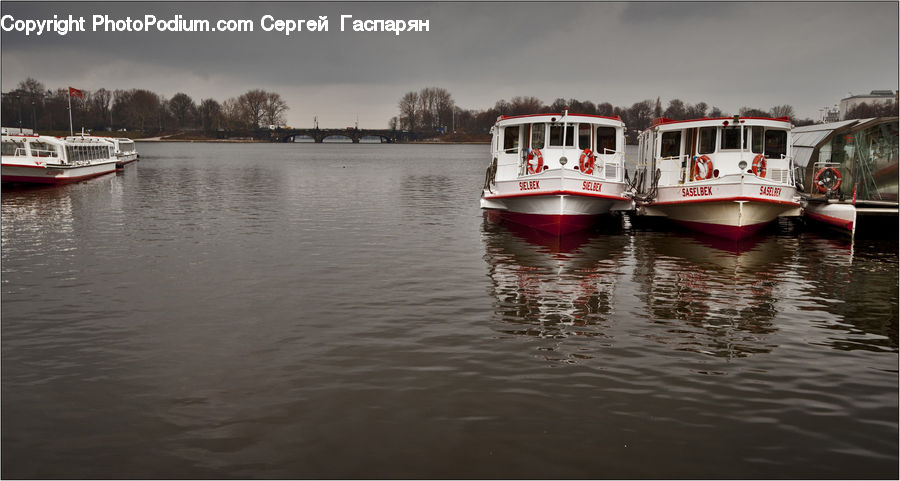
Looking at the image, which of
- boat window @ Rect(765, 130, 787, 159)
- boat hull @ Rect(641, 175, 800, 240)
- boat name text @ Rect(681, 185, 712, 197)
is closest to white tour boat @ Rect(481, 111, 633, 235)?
boat name text @ Rect(681, 185, 712, 197)

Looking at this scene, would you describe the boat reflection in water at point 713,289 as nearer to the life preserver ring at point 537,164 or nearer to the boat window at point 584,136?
the boat window at point 584,136

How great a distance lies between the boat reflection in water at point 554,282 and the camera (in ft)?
46.8

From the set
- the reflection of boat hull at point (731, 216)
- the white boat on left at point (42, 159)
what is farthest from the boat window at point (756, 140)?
A: the white boat on left at point (42, 159)

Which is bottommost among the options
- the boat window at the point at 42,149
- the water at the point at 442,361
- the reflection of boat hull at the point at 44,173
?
the water at the point at 442,361

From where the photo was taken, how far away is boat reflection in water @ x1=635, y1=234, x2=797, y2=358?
45.0 feet

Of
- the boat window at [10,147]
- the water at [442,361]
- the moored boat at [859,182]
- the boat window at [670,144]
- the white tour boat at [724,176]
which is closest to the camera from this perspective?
the water at [442,361]

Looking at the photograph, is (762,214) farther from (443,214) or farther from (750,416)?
(750,416)

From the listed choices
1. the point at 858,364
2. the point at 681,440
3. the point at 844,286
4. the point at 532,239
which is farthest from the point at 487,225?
the point at 681,440

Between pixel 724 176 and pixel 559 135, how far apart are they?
694 cm

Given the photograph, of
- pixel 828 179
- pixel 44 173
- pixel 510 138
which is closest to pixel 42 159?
pixel 44 173

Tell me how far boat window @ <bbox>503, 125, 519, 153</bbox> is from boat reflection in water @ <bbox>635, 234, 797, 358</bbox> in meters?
7.31

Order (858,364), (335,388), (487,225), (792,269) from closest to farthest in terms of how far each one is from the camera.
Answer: (335,388)
(858,364)
(792,269)
(487,225)

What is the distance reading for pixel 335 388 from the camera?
35.2 feet

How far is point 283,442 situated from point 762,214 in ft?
76.6
